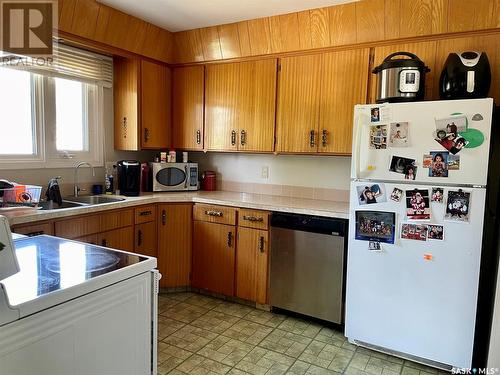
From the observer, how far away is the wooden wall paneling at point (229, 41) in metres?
3.25

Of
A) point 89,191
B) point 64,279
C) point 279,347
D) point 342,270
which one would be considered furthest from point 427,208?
point 89,191

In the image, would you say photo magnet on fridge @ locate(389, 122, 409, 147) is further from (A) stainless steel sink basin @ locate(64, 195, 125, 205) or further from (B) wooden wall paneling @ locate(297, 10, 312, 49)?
(A) stainless steel sink basin @ locate(64, 195, 125, 205)

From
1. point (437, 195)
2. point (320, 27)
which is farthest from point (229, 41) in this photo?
point (437, 195)

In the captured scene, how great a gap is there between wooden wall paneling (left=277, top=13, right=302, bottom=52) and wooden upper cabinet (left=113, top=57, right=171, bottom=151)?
4.10 ft

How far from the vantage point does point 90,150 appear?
10.9ft

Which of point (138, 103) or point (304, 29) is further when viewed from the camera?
point (138, 103)

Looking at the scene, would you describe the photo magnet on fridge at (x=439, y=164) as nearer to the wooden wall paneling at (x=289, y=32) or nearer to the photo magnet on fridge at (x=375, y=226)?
the photo magnet on fridge at (x=375, y=226)

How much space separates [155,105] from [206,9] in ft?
3.37

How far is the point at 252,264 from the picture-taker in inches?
118

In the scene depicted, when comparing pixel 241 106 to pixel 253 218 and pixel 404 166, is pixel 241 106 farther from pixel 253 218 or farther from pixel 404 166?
pixel 404 166

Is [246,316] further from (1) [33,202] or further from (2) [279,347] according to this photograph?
(1) [33,202]

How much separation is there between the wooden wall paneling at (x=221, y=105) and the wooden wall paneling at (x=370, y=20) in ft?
3.61

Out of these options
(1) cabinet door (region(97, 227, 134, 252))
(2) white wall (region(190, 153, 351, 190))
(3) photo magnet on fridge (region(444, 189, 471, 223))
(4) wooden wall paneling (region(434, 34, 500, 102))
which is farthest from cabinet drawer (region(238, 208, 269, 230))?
(4) wooden wall paneling (region(434, 34, 500, 102))

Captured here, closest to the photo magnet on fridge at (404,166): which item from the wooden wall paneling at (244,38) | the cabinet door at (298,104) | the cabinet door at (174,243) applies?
the cabinet door at (298,104)
